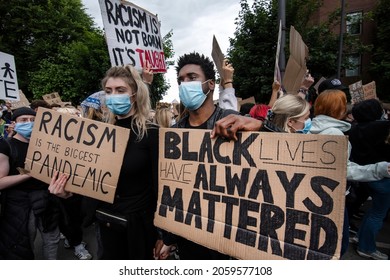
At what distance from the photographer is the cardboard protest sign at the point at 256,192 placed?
128 centimetres

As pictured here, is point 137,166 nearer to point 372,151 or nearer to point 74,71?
point 372,151

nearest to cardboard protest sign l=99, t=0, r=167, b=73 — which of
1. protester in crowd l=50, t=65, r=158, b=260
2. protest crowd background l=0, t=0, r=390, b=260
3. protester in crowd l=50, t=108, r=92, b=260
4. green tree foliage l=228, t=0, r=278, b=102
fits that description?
protest crowd background l=0, t=0, r=390, b=260

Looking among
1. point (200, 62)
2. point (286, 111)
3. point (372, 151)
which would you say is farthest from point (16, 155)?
point (372, 151)

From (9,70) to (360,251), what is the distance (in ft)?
17.5

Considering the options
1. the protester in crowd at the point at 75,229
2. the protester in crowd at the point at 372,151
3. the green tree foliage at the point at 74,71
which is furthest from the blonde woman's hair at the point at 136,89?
the green tree foliage at the point at 74,71

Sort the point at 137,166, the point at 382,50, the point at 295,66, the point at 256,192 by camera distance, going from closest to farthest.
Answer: the point at 256,192 < the point at 137,166 < the point at 295,66 < the point at 382,50

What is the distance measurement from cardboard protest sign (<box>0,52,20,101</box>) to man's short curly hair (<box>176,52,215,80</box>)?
3147mm

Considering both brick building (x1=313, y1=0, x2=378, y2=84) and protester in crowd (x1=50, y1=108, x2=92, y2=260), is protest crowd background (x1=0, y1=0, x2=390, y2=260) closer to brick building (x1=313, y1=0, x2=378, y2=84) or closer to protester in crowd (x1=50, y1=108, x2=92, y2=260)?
protester in crowd (x1=50, y1=108, x2=92, y2=260)

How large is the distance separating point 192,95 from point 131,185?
75 centimetres

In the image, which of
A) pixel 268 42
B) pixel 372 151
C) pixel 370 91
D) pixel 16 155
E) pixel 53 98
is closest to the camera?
pixel 16 155

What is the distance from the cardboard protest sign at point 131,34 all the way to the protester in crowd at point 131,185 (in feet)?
4.10

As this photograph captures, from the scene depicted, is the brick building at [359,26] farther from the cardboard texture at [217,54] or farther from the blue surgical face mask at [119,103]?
the blue surgical face mask at [119,103]

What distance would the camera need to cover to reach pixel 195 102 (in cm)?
191

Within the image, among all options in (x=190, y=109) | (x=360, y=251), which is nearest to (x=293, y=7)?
(x=360, y=251)
